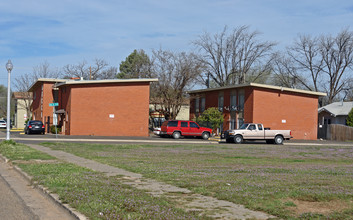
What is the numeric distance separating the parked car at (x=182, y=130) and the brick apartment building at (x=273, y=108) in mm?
6504

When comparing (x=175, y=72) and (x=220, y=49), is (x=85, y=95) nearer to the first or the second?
(x=175, y=72)

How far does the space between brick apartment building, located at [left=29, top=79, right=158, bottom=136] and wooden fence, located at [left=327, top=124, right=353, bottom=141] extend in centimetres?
2108

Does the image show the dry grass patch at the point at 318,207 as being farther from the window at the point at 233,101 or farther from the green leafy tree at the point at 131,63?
the green leafy tree at the point at 131,63

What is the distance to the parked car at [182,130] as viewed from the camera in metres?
42.8

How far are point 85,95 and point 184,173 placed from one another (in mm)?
33523

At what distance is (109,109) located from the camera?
4588cm

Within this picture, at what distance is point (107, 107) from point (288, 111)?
19252 mm

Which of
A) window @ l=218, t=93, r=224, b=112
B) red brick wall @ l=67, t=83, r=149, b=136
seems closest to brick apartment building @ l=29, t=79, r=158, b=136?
red brick wall @ l=67, t=83, r=149, b=136

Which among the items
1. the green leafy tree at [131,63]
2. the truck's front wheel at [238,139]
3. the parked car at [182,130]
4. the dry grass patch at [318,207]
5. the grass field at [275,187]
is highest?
the green leafy tree at [131,63]

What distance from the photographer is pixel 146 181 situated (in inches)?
458

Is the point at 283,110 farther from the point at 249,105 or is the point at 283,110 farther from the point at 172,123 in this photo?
the point at 172,123

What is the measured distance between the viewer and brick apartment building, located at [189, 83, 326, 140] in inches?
1860

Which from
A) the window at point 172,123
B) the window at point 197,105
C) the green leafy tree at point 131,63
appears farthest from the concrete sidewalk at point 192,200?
the green leafy tree at point 131,63

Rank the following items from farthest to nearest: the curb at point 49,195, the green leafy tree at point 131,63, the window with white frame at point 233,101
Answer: the green leafy tree at point 131,63 → the window with white frame at point 233,101 → the curb at point 49,195
